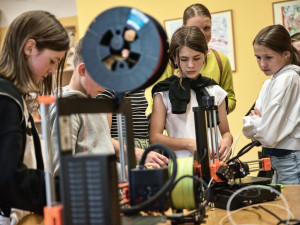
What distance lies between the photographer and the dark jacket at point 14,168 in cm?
94

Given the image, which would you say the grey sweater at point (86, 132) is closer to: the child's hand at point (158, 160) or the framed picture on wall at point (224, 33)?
the child's hand at point (158, 160)

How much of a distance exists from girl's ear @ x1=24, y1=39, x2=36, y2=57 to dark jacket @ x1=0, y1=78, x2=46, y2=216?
14 centimetres

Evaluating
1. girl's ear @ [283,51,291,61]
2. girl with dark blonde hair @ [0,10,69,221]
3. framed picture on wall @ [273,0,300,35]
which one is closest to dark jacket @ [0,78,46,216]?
girl with dark blonde hair @ [0,10,69,221]

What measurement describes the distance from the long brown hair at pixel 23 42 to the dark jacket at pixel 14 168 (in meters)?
0.10

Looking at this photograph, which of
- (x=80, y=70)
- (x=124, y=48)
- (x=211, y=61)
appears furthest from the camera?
(x=211, y=61)

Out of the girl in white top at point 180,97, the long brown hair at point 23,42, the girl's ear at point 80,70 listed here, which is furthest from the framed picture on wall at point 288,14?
the long brown hair at point 23,42

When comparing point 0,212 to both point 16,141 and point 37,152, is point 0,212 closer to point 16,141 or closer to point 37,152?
point 37,152

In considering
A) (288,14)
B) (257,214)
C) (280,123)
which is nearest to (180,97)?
(280,123)

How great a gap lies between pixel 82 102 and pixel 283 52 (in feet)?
5.70

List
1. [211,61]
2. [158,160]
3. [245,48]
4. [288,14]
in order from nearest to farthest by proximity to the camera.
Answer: [158,160] < [211,61] < [288,14] < [245,48]

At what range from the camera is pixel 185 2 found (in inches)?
159

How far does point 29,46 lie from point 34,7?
4.89 m

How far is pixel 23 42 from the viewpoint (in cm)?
118

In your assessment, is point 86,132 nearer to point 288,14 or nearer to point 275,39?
point 275,39
